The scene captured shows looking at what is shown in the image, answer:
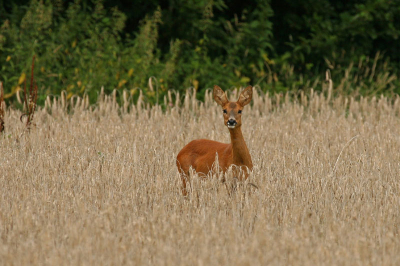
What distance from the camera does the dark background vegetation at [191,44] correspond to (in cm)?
1288

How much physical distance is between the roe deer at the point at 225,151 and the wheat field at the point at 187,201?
0.47 ft

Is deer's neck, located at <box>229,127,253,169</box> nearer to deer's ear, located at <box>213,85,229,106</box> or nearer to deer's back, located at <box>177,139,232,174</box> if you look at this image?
deer's back, located at <box>177,139,232,174</box>

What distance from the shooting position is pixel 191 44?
15.0 m

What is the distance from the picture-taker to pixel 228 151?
6027 millimetres

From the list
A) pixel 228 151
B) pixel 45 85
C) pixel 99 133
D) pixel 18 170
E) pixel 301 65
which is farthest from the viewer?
pixel 301 65

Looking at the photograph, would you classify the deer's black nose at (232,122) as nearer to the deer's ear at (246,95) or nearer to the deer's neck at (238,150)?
the deer's neck at (238,150)

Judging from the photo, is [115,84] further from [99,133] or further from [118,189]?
[118,189]

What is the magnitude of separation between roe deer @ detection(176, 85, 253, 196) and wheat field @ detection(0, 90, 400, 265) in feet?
0.47

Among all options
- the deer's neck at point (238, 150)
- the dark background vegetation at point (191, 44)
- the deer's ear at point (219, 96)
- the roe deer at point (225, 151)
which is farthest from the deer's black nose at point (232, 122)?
the dark background vegetation at point (191, 44)

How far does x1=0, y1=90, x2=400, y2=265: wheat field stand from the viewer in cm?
448

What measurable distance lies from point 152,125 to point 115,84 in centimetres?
346

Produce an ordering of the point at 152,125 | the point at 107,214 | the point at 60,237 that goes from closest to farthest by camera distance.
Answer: the point at 60,237
the point at 107,214
the point at 152,125

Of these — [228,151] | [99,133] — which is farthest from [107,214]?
[99,133]

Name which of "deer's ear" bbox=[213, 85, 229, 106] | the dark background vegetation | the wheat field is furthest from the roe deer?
the dark background vegetation
